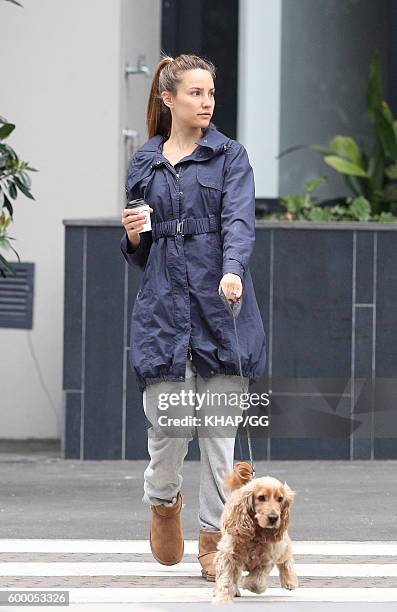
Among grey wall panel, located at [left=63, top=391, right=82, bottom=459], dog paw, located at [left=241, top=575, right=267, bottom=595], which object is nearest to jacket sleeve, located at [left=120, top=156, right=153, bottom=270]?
dog paw, located at [left=241, top=575, right=267, bottom=595]

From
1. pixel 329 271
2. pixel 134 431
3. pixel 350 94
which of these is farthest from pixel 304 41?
pixel 134 431

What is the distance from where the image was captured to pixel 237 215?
5320mm

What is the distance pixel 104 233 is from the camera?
8.89 metres

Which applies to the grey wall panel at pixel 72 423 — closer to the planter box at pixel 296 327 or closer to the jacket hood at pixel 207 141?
the planter box at pixel 296 327

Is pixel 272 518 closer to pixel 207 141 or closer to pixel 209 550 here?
pixel 209 550

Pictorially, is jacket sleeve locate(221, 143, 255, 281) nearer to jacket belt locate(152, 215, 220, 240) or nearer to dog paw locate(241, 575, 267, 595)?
jacket belt locate(152, 215, 220, 240)

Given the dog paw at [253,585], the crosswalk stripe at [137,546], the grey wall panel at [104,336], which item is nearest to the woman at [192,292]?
the dog paw at [253,585]

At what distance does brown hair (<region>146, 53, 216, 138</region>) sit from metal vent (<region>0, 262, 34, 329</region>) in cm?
419

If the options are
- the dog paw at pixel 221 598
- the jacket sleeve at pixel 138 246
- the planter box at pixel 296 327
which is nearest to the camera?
the dog paw at pixel 221 598

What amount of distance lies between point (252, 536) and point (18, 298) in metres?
5.29

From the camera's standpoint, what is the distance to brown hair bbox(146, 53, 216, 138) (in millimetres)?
5543

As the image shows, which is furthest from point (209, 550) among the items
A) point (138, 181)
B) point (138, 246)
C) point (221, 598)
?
point (138, 181)

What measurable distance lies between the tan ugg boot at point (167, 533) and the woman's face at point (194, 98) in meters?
1.44

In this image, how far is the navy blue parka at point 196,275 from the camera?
5363 millimetres
